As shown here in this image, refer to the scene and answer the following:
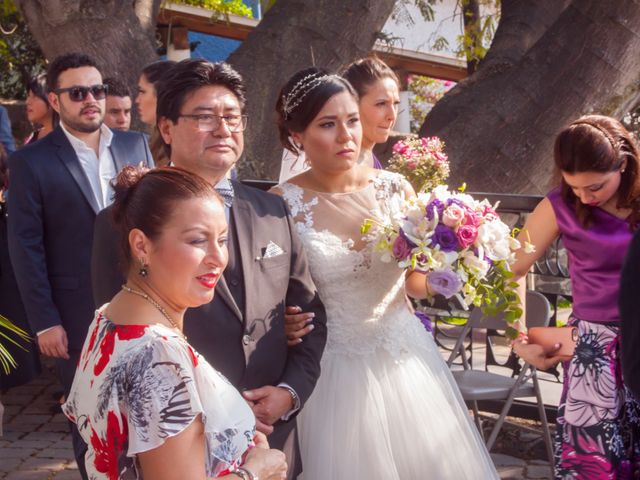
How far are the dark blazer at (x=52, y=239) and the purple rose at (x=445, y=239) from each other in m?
2.00

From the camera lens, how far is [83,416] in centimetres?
224

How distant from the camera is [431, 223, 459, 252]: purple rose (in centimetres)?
346

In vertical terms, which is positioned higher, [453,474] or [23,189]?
[23,189]

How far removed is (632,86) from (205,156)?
533 centimetres

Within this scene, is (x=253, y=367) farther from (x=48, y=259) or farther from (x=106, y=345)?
(x=48, y=259)

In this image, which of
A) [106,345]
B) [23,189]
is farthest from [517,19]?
[106,345]

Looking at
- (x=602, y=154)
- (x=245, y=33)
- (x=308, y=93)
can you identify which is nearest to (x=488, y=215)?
(x=602, y=154)

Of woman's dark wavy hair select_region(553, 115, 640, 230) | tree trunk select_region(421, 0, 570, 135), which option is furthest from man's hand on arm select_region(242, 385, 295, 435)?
tree trunk select_region(421, 0, 570, 135)

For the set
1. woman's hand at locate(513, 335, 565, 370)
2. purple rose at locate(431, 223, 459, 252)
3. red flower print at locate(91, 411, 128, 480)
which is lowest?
woman's hand at locate(513, 335, 565, 370)

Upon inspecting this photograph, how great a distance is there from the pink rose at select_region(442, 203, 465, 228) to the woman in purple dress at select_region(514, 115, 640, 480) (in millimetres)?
499

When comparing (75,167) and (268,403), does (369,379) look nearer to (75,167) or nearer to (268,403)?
(268,403)

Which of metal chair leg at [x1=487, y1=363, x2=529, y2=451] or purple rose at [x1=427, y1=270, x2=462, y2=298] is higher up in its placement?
purple rose at [x1=427, y1=270, x2=462, y2=298]

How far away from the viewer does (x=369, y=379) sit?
3.70 m

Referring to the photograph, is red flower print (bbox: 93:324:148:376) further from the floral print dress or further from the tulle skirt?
the tulle skirt
